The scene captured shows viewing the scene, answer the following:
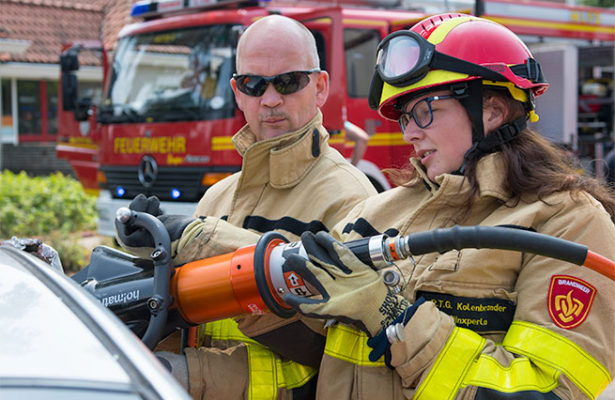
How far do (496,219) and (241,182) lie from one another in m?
0.92

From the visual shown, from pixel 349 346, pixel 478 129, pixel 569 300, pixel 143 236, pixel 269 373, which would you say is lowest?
pixel 269 373

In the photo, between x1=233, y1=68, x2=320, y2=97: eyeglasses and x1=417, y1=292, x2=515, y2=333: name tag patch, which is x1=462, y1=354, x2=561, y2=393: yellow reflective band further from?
x1=233, y1=68, x2=320, y2=97: eyeglasses

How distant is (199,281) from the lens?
5.24 ft

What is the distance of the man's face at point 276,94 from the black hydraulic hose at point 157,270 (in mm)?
804

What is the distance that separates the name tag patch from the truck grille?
4.93 meters

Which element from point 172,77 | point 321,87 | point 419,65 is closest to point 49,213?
point 172,77

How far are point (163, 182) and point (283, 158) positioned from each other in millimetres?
4867

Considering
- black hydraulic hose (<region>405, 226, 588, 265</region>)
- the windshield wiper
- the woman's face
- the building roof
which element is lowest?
black hydraulic hose (<region>405, 226, 588, 265</region>)

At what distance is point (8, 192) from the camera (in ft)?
A: 30.7

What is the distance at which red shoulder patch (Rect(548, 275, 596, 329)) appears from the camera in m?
1.50

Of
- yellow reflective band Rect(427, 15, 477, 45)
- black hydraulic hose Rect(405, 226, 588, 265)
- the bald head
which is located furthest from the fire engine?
black hydraulic hose Rect(405, 226, 588, 265)

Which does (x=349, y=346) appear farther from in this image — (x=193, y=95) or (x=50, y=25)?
(x=50, y=25)

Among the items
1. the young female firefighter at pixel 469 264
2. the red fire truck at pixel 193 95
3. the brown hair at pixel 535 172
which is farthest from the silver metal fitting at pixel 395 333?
the red fire truck at pixel 193 95

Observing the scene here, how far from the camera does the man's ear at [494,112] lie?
179cm
